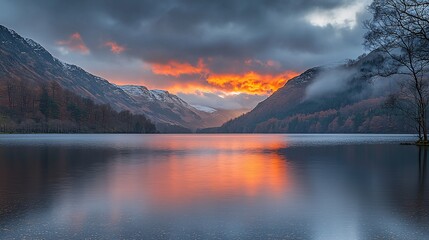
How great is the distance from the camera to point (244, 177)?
89.4 ft

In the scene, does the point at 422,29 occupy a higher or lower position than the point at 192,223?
higher

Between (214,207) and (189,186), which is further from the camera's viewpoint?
(189,186)

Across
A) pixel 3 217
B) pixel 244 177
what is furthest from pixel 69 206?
pixel 244 177

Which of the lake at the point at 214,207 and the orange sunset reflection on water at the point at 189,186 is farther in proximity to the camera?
the orange sunset reflection on water at the point at 189,186

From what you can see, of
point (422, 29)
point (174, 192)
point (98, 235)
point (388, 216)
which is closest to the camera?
point (98, 235)

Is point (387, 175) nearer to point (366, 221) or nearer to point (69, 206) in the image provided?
point (366, 221)

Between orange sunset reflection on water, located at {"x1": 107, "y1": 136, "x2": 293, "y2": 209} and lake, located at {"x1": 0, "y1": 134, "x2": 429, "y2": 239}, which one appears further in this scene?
orange sunset reflection on water, located at {"x1": 107, "y1": 136, "x2": 293, "y2": 209}

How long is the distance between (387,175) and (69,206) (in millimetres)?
21897

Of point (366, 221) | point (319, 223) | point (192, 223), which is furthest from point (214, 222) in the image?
point (366, 221)

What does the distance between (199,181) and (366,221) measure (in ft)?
44.3

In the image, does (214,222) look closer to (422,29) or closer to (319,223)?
(319,223)

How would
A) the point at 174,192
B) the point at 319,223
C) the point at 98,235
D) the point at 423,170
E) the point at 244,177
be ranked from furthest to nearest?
the point at 423,170 < the point at 244,177 < the point at 174,192 < the point at 319,223 < the point at 98,235

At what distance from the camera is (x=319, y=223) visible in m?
13.0

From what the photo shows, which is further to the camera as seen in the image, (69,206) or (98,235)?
(69,206)
